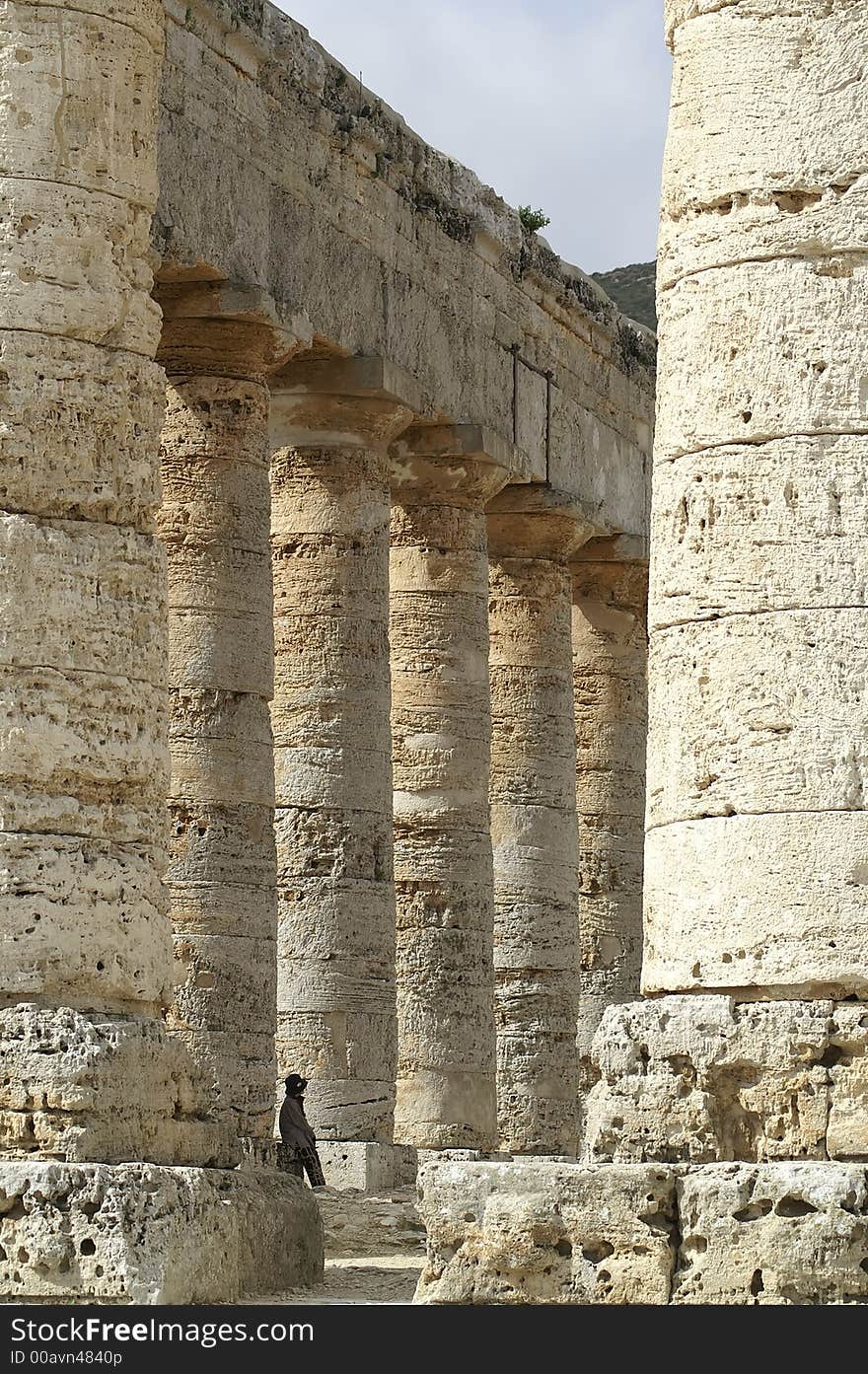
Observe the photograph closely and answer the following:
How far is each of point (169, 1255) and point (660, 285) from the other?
5.49 metres

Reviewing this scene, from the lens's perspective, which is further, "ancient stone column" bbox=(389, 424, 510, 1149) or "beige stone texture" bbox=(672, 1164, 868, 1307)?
"ancient stone column" bbox=(389, 424, 510, 1149)

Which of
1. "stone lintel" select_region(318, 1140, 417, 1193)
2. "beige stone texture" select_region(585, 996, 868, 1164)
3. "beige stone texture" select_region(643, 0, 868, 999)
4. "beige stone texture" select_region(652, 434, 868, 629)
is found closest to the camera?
"beige stone texture" select_region(585, 996, 868, 1164)

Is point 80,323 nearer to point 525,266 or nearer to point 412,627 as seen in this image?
point 412,627

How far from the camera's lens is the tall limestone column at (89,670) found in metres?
14.2

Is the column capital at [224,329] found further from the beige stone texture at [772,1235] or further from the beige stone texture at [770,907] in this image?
the beige stone texture at [772,1235]

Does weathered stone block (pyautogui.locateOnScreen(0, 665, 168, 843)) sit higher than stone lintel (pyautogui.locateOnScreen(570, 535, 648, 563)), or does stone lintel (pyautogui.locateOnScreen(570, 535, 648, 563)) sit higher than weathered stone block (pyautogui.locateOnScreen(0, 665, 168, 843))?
stone lintel (pyautogui.locateOnScreen(570, 535, 648, 563))

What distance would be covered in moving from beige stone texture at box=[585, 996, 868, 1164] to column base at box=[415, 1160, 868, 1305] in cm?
38

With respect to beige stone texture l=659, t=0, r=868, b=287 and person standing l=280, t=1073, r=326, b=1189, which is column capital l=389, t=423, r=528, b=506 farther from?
beige stone texture l=659, t=0, r=868, b=287

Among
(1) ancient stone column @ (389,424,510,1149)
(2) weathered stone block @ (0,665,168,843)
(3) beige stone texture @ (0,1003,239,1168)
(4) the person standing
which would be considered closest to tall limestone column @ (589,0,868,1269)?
(3) beige stone texture @ (0,1003,239,1168)

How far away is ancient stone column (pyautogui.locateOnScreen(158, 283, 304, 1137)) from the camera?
2286 centimetres

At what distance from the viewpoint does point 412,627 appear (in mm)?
28703

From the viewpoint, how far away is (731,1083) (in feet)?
43.1

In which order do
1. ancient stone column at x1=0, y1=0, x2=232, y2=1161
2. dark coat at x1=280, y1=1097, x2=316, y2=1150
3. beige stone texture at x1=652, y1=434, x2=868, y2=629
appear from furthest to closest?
dark coat at x1=280, y1=1097, x2=316, y2=1150 → ancient stone column at x1=0, y1=0, x2=232, y2=1161 → beige stone texture at x1=652, y1=434, x2=868, y2=629

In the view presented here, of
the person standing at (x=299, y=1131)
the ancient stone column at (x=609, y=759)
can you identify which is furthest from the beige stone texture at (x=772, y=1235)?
the ancient stone column at (x=609, y=759)
